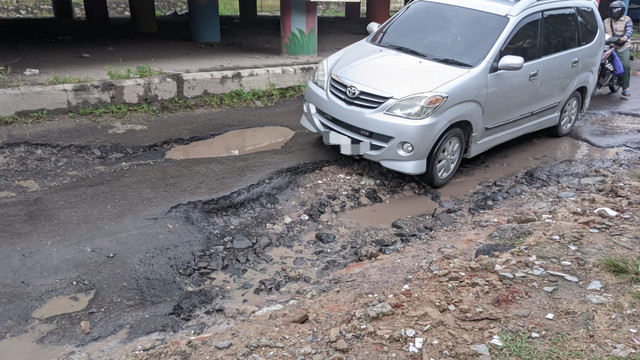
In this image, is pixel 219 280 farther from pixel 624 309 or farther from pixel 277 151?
pixel 624 309

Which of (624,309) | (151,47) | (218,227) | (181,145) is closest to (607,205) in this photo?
(624,309)


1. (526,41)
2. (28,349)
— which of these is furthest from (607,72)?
(28,349)

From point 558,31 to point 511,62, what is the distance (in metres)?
1.62

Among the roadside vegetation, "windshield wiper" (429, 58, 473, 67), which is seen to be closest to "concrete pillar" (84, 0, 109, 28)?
the roadside vegetation

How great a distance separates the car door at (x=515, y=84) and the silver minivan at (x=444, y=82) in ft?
0.04

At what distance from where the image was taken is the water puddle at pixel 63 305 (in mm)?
3580

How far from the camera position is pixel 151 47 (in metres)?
10.1

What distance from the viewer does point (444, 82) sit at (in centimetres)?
536

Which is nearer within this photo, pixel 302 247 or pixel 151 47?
pixel 302 247

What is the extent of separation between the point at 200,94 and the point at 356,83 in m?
3.18

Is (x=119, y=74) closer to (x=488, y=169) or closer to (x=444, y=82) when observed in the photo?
(x=444, y=82)

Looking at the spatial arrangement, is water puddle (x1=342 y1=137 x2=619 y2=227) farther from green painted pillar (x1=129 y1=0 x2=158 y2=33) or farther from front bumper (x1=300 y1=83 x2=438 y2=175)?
green painted pillar (x1=129 y1=0 x2=158 y2=33)

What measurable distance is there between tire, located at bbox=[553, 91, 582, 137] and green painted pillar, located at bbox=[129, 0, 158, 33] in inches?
369

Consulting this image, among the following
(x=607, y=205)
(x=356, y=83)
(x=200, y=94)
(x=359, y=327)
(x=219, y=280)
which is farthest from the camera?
(x=200, y=94)
